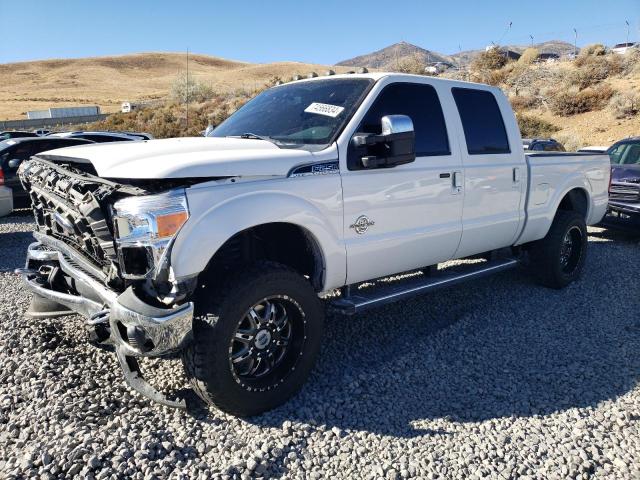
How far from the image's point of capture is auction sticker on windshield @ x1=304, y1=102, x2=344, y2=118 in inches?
151

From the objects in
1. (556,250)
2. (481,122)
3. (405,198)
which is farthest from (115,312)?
(556,250)

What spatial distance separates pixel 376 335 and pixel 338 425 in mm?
1480

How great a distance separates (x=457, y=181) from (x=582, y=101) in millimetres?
27167

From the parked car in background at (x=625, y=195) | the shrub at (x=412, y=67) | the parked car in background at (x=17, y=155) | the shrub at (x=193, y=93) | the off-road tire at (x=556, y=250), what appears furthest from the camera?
the shrub at (x=193, y=93)

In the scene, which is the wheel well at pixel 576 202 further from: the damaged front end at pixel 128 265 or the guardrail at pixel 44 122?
the guardrail at pixel 44 122

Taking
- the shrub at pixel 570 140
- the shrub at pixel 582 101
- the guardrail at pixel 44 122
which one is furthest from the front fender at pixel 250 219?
the guardrail at pixel 44 122

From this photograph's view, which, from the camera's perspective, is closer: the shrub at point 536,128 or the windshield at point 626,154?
the windshield at point 626,154

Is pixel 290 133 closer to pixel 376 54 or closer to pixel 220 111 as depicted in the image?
pixel 220 111

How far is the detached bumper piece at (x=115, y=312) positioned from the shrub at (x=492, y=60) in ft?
123

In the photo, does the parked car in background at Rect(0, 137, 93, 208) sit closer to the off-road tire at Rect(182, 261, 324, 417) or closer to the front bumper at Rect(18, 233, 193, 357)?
the front bumper at Rect(18, 233, 193, 357)

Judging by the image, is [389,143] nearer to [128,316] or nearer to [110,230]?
[110,230]

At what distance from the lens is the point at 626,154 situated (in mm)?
10086

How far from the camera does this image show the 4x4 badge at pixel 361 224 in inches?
146

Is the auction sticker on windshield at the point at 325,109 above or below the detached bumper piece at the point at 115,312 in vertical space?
above
